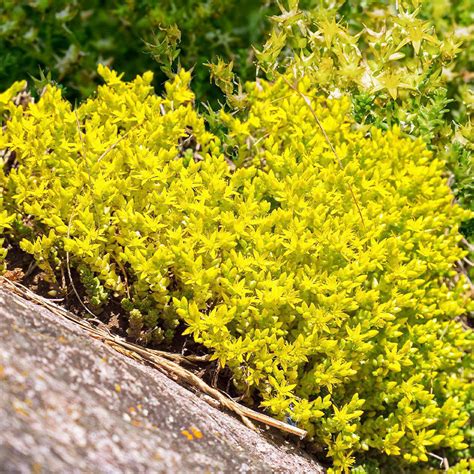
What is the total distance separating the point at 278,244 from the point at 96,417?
3.36 ft

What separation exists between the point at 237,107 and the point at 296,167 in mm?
525

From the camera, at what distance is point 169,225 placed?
2734 millimetres

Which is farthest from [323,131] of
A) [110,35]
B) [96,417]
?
[110,35]

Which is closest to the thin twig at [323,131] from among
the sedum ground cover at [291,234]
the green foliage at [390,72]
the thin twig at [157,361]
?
the sedum ground cover at [291,234]

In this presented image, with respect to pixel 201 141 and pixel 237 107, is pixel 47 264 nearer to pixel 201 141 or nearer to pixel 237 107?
pixel 201 141

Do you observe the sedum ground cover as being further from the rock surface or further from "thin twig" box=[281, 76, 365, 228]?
the rock surface

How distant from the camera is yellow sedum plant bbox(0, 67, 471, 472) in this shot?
2.62 m

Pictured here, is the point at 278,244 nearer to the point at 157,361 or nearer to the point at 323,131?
the point at 323,131

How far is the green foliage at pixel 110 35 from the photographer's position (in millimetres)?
3820

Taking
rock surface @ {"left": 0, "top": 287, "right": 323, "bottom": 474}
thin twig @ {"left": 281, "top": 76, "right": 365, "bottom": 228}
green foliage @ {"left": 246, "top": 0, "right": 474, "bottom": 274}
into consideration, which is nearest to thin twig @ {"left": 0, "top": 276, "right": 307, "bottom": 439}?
rock surface @ {"left": 0, "top": 287, "right": 323, "bottom": 474}

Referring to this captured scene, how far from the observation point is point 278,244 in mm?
2703

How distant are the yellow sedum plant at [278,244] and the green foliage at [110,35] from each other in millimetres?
844

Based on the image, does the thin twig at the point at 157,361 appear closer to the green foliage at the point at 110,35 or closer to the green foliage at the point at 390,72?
the green foliage at the point at 390,72

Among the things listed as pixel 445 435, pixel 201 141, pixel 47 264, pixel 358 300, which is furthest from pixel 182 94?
pixel 445 435
